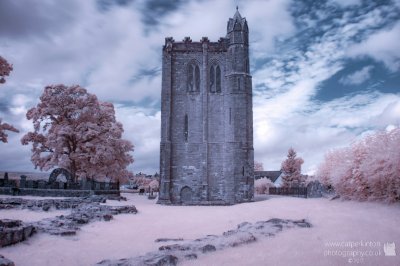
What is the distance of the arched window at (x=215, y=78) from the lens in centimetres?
3325

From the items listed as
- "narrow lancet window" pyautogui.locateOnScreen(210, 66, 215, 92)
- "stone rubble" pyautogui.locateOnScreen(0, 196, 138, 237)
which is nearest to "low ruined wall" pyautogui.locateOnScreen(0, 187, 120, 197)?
"stone rubble" pyautogui.locateOnScreen(0, 196, 138, 237)

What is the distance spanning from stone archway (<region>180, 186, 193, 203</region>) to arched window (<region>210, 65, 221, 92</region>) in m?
10.2

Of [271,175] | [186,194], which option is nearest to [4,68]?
[186,194]

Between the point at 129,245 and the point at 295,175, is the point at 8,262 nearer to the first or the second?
the point at 129,245

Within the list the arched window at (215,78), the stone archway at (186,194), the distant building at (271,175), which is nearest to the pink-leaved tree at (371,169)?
the stone archway at (186,194)

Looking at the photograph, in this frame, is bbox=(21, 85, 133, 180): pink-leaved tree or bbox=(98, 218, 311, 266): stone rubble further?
bbox=(21, 85, 133, 180): pink-leaved tree

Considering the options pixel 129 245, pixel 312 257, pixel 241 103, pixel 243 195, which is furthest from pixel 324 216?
pixel 241 103

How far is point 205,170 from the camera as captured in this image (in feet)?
102

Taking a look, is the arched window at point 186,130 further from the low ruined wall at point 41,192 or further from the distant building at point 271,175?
the distant building at point 271,175

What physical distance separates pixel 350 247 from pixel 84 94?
29.0 m

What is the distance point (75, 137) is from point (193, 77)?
1288 centimetres

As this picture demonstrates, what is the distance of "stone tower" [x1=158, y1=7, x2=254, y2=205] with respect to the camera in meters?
30.8

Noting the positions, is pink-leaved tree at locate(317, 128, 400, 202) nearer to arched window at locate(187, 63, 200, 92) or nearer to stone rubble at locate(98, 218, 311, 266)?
stone rubble at locate(98, 218, 311, 266)

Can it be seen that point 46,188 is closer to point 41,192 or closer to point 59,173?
point 41,192
